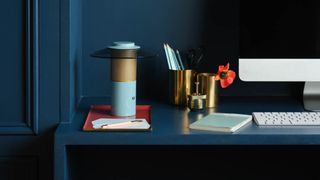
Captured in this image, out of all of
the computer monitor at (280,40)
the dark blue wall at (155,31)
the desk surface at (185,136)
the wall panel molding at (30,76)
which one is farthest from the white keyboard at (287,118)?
the wall panel molding at (30,76)

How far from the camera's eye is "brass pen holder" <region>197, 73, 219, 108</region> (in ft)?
6.02

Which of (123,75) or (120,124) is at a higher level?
(123,75)

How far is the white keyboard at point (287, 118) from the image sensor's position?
5.16 ft

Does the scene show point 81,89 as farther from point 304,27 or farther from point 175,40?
point 304,27

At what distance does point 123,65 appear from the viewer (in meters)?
1.67

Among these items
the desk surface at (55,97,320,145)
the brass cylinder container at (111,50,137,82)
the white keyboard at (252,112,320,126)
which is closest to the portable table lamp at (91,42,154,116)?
the brass cylinder container at (111,50,137,82)

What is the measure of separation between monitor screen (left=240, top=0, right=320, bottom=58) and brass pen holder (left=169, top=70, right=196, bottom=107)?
186 mm

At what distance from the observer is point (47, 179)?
1.67m

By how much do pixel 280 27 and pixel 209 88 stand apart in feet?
0.95

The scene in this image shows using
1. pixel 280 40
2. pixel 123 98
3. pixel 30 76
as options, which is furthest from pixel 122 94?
pixel 280 40

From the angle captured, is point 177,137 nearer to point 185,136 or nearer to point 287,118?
point 185,136

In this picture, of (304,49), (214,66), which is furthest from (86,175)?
(304,49)

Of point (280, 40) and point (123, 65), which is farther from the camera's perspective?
point (280, 40)

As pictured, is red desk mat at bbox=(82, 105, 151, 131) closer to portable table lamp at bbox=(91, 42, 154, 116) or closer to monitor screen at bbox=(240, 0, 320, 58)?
portable table lamp at bbox=(91, 42, 154, 116)
